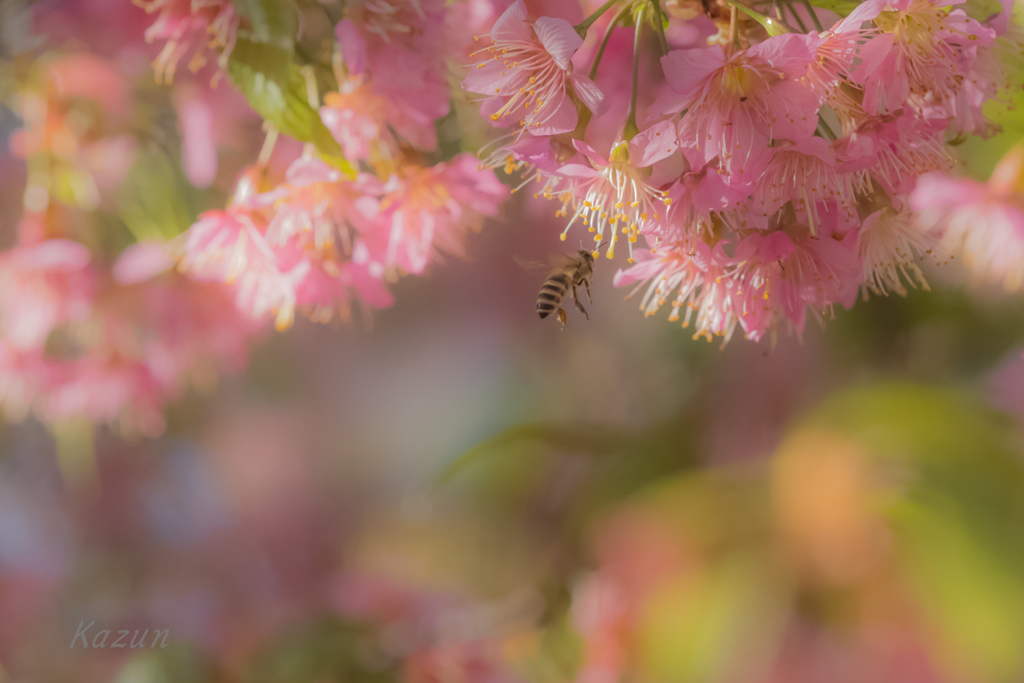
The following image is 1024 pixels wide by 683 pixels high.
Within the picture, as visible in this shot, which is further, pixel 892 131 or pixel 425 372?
pixel 425 372

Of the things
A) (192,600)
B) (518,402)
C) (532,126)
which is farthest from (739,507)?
(192,600)

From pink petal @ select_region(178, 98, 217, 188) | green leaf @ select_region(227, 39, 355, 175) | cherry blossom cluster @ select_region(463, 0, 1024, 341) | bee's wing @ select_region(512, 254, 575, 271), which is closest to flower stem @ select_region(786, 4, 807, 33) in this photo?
cherry blossom cluster @ select_region(463, 0, 1024, 341)

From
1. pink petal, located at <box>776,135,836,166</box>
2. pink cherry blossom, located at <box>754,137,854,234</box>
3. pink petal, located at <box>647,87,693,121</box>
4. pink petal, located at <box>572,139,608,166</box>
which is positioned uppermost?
pink petal, located at <box>647,87,693,121</box>

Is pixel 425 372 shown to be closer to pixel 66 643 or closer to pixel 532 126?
pixel 532 126

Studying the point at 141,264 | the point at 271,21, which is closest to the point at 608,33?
the point at 271,21

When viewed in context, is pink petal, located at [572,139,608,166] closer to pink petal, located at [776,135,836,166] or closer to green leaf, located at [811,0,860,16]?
pink petal, located at [776,135,836,166]

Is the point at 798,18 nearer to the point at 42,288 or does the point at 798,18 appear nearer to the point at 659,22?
the point at 659,22
